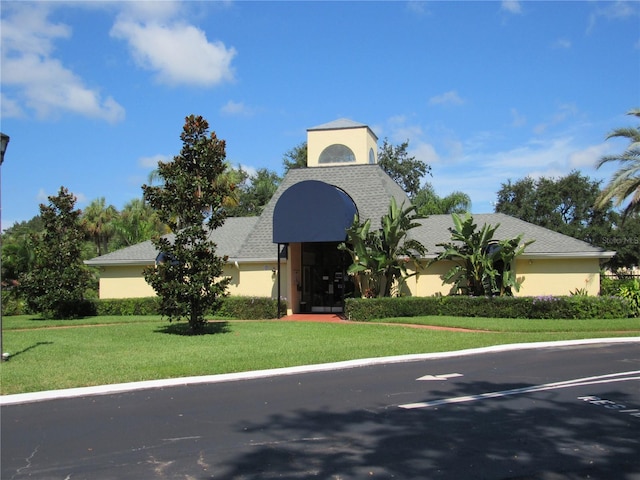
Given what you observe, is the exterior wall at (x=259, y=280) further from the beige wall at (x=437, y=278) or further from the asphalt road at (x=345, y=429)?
the asphalt road at (x=345, y=429)

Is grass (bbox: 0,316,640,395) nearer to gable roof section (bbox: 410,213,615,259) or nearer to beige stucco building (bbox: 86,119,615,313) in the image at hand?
beige stucco building (bbox: 86,119,615,313)

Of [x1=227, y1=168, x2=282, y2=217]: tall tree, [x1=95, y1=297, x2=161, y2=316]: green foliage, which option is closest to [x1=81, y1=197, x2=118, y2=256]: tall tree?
[x1=227, y1=168, x2=282, y2=217]: tall tree

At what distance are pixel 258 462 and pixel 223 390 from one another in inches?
157

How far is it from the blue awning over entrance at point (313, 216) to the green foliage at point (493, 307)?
2.77 meters

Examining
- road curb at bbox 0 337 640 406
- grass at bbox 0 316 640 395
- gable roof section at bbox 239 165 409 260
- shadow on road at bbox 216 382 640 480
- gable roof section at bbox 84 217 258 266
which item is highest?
gable roof section at bbox 239 165 409 260

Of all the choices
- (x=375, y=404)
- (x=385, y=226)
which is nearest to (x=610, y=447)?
(x=375, y=404)

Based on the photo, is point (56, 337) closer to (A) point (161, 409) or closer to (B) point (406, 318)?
(A) point (161, 409)

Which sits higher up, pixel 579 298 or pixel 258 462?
pixel 579 298

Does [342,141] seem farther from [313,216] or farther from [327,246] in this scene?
[313,216]

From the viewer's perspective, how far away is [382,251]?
22688mm

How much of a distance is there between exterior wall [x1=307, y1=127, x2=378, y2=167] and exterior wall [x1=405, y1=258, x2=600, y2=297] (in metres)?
7.58

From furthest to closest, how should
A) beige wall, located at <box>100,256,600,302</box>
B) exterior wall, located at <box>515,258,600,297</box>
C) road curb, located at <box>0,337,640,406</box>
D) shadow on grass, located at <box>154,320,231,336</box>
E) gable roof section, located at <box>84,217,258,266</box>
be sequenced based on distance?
1. gable roof section, located at <box>84,217,258,266</box>
2. beige wall, located at <box>100,256,600,302</box>
3. exterior wall, located at <box>515,258,600,297</box>
4. shadow on grass, located at <box>154,320,231,336</box>
5. road curb, located at <box>0,337,640,406</box>

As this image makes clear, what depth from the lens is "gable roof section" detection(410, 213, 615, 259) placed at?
917 inches

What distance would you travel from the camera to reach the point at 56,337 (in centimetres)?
1719
